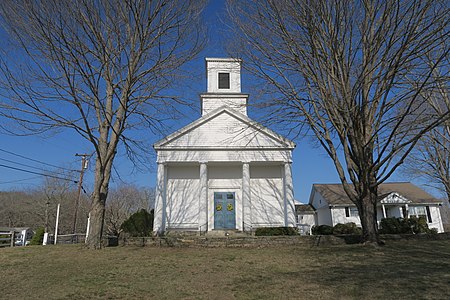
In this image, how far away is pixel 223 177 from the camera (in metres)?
19.4

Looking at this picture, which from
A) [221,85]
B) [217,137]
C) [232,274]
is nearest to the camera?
[232,274]

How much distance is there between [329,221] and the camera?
26.9 metres

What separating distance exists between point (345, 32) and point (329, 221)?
20627 millimetres

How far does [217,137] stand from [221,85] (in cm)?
558

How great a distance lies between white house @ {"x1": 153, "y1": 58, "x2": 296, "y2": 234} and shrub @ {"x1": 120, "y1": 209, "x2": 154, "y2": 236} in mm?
724

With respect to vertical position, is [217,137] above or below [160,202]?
above

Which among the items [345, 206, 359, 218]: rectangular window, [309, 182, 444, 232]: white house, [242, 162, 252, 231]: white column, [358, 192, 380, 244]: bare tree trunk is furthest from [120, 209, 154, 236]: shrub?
[345, 206, 359, 218]: rectangular window

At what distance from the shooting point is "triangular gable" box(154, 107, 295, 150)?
60.4 ft

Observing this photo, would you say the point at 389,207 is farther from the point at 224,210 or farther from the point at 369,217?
the point at 369,217

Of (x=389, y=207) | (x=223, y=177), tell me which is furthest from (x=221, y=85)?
(x=389, y=207)

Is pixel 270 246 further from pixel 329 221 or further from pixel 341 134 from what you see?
pixel 329 221

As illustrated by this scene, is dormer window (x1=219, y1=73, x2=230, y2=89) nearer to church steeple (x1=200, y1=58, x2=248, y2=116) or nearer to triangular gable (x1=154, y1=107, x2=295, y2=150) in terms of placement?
church steeple (x1=200, y1=58, x2=248, y2=116)

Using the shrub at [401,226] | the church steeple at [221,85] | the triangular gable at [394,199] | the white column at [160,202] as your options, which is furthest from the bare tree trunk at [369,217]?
the triangular gable at [394,199]

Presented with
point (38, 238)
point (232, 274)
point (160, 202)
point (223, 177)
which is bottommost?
point (232, 274)
